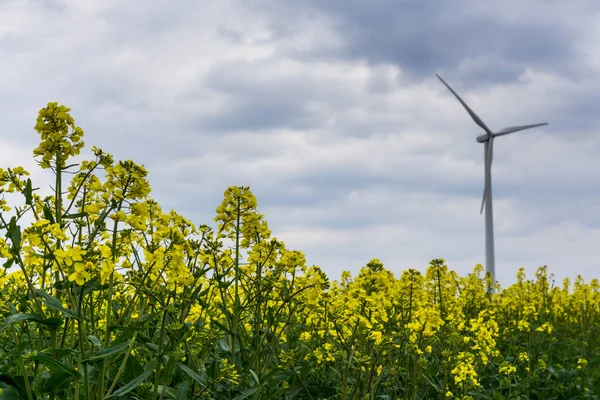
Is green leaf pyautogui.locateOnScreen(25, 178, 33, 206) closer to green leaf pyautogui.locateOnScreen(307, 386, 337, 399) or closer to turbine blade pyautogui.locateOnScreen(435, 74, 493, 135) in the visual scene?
green leaf pyautogui.locateOnScreen(307, 386, 337, 399)

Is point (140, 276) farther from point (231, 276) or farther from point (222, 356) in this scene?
point (222, 356)

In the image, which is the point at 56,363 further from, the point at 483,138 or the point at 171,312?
the point at 483,138

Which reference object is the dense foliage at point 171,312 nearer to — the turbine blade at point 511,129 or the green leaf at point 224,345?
the green leaf at point 224,345

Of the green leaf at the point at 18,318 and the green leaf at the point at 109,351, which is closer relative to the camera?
the green leaf at the point at 109,351

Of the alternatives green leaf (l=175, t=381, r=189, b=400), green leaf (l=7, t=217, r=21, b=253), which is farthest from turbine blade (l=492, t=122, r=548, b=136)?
green leaf (l=7, t=217, r=21, b=253)

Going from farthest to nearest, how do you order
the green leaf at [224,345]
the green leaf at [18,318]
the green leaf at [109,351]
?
the green leaf at [224,345] → the green leaf at [18,318] → the green leaf at [109,351]

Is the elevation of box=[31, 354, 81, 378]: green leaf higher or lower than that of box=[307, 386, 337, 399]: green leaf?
higher

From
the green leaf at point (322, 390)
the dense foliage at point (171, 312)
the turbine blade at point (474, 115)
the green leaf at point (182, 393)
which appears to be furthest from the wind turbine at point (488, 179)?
the green leaf at point (182, 393)

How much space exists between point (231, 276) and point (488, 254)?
2627 cm

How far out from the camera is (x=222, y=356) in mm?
6043

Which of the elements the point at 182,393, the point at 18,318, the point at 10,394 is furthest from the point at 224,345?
the point at 18,318

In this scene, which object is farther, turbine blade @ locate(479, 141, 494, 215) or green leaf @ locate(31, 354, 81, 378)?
turbine blade @ locate(479, 141, 494, 215)

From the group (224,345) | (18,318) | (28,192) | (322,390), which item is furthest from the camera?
(322,390)

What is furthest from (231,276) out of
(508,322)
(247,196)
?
(508,322)
